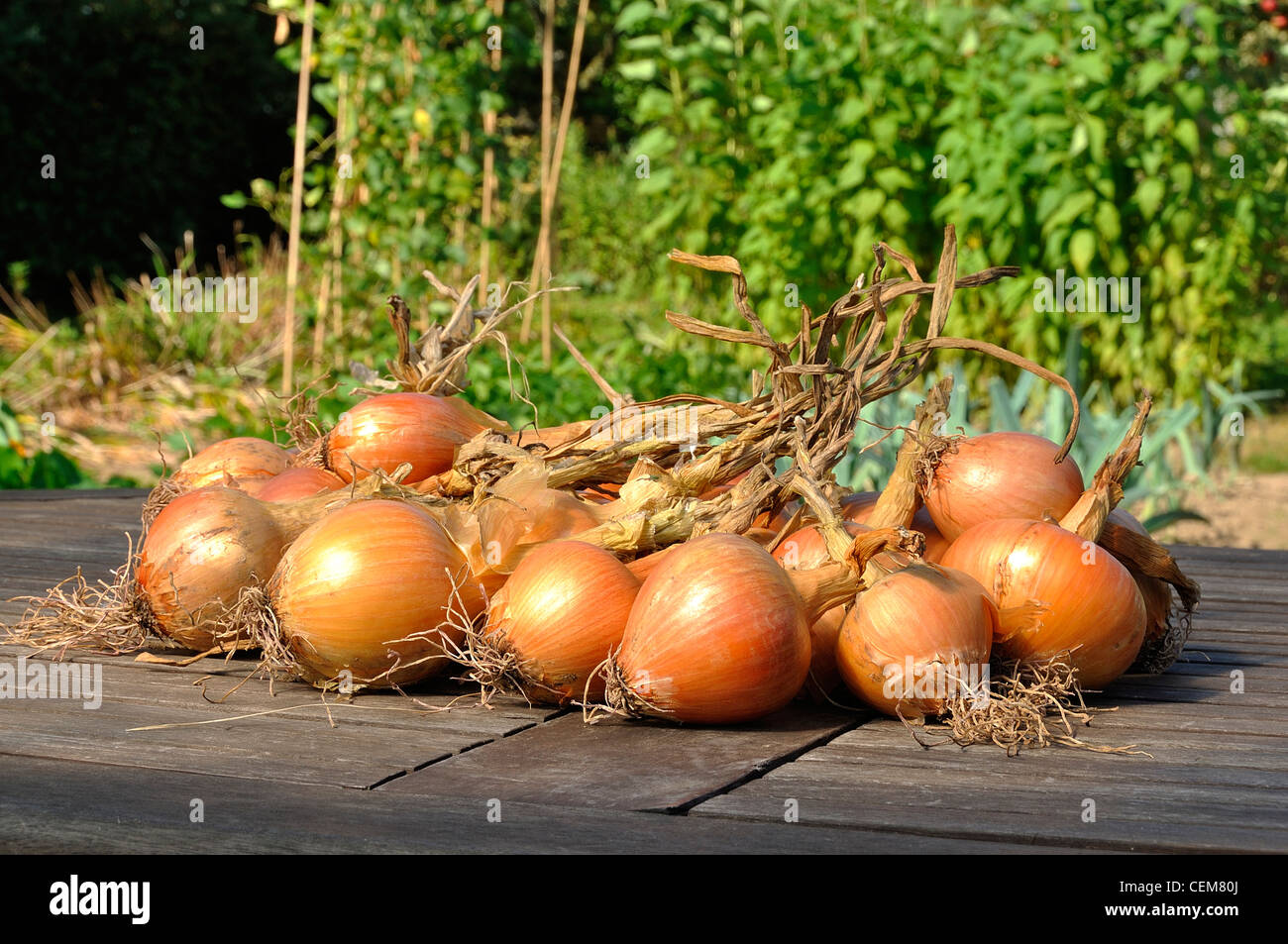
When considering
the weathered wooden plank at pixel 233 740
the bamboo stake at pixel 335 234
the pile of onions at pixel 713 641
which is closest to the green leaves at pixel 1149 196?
the bamboo stake at pixel 335 234

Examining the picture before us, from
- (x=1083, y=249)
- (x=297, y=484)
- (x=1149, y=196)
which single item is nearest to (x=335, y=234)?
(x=1083, y=249)

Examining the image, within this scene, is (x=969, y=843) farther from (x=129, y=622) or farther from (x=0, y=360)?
(x=0, y=360)

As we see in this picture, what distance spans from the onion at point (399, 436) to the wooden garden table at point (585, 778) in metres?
0.32

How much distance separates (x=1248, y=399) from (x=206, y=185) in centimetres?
836

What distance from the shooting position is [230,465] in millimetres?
2064

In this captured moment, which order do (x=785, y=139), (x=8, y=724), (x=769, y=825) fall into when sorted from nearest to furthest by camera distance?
(x=769, y=825), (x=8, y=724), (x=785, y=139)

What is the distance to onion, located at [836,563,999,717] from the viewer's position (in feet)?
4.85

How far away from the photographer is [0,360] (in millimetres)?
7156

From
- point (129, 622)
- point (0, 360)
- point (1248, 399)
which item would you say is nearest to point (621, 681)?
point (129, 622)

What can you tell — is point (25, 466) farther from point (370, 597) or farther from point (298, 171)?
point (370, 597)

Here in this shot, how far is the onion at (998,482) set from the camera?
1.73 metres

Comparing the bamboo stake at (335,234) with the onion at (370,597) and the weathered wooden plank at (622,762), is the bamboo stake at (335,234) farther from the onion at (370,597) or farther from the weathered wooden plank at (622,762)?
the weathered wooden plank at (622,762)

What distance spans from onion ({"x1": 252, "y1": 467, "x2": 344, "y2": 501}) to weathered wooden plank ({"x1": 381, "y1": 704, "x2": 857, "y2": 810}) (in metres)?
0.54

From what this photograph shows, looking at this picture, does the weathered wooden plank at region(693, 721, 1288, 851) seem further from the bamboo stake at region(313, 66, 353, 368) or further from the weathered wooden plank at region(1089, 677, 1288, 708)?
the bamboo stake at region(313, 66, 353, 368)
